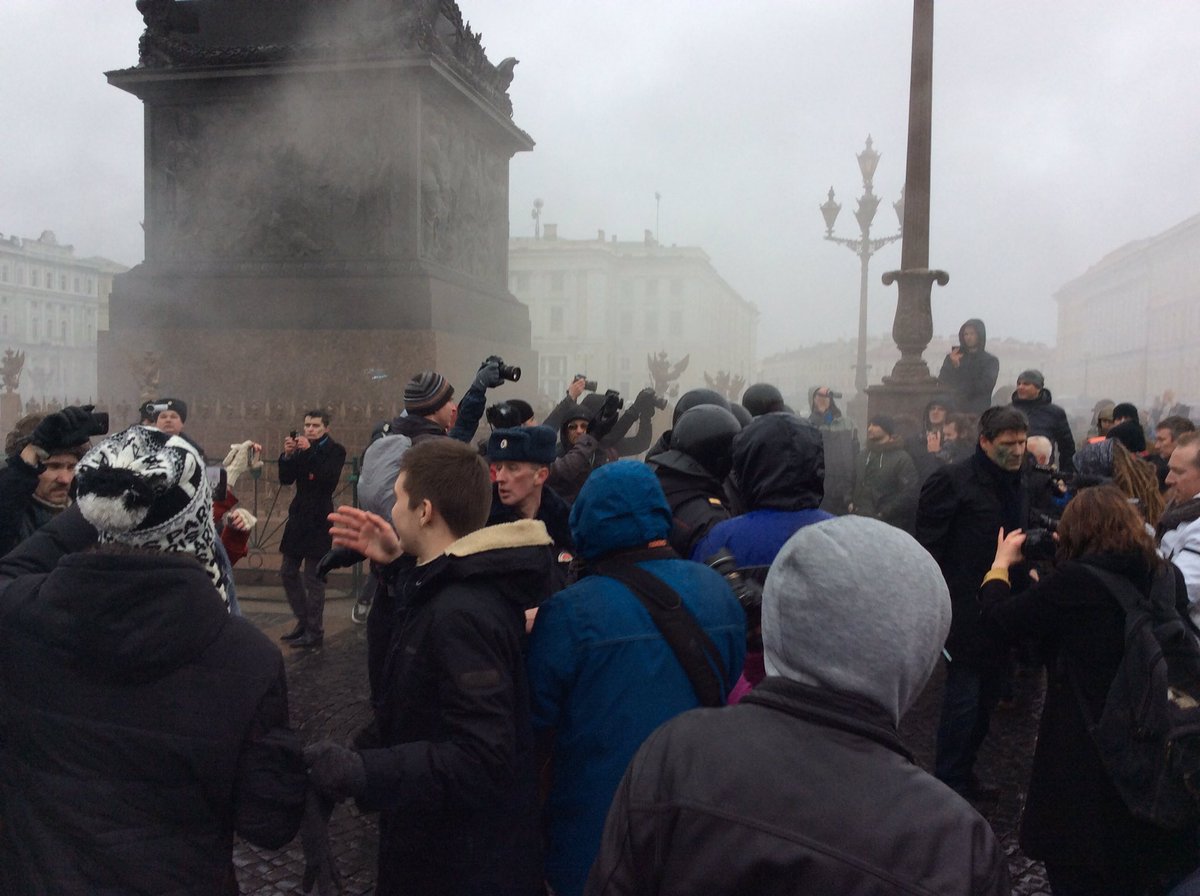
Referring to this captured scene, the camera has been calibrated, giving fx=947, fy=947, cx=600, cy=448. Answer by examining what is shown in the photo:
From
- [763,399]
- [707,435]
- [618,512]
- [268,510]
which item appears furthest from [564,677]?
[268,510]

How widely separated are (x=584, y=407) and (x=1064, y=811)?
3.49 meters

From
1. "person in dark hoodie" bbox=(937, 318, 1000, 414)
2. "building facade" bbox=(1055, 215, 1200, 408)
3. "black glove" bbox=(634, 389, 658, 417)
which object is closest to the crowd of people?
"black glove" bbox=(634, 389, 658, 417)

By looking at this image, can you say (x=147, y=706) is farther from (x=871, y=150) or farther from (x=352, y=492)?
(x=871, y=150)

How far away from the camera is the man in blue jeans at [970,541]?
418 cm

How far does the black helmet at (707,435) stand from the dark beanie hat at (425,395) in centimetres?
127

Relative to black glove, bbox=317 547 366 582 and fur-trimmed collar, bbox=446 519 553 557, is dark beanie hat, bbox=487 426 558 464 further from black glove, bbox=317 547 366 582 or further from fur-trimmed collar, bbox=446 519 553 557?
fur-trimmed collar, bbox=446 519 553 557

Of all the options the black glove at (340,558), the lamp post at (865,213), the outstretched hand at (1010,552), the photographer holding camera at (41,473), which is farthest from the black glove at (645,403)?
the lamp post at (865,213)

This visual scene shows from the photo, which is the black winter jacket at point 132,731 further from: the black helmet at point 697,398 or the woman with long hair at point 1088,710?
the black helmet at point 697,398

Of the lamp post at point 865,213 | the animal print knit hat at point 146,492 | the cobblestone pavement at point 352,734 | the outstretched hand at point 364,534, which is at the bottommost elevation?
the cobblestone pavement at point 352,734

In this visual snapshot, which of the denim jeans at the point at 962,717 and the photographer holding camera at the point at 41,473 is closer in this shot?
the photographer holding camera at the point at 41,473

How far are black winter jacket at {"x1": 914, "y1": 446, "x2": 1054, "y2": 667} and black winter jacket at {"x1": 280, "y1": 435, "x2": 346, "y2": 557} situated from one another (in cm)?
406

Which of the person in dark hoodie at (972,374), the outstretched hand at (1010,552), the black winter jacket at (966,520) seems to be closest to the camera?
the outstretched hand at (1010,552)

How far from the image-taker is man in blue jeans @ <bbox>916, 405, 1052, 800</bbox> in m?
4.18

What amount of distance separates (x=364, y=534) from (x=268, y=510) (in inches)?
289
